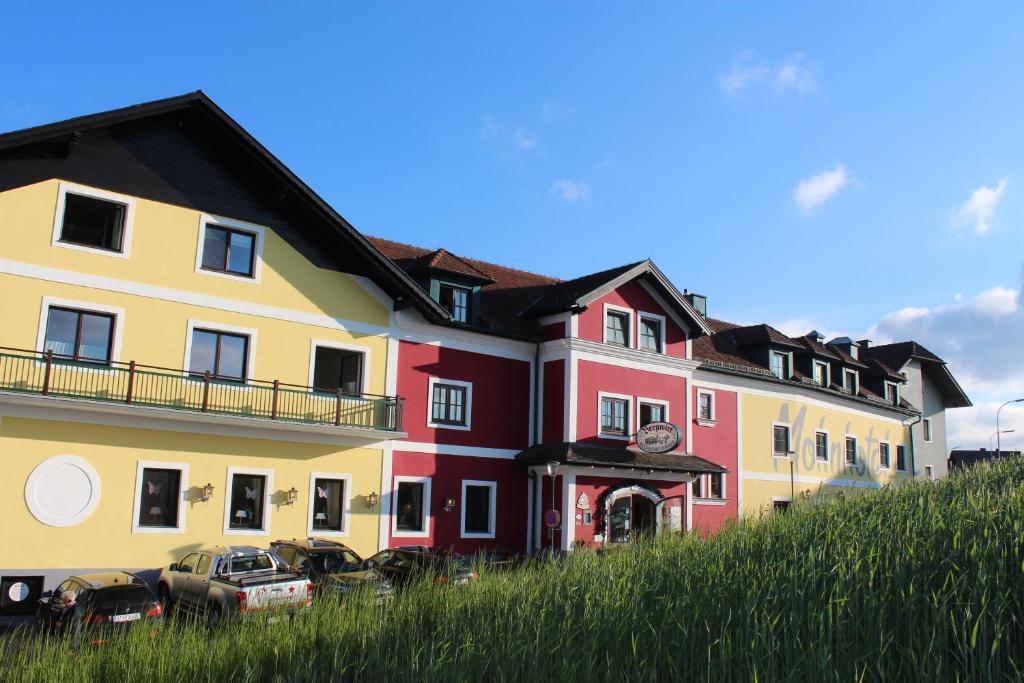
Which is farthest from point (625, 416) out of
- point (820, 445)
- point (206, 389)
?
point (820, 445)

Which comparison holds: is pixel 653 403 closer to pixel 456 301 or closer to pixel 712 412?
pixel 712 412

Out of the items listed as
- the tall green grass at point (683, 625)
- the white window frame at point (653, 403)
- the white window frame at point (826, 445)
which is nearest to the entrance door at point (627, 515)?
the white window frame at point (653, 403)

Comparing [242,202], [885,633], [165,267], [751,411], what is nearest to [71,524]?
[165,267]

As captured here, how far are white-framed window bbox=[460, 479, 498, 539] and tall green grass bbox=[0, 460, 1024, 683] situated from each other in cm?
1642

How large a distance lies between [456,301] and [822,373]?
72.1 ft

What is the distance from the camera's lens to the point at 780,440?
38.0 m

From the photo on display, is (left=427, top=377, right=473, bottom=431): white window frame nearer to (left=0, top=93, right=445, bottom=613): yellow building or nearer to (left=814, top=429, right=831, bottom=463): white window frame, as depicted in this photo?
(left=0, top=93, right=445, bottom=613): yellow building

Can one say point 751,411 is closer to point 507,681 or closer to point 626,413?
point 626,413

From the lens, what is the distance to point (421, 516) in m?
26.1

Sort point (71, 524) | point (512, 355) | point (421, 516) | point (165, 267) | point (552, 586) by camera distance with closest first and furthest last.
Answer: point (552, 586), point (71, 524), point (165, 267), point (421, 516), point (512, 355)

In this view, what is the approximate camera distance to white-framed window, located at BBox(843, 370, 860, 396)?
142 feet

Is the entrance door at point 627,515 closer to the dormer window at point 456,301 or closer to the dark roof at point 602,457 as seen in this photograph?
the dark roof at point 602,457

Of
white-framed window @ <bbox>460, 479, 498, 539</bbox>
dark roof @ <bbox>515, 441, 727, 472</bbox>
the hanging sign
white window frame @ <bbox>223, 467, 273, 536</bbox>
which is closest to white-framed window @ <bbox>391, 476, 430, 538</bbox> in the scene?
white-framed window @ <bbox>460, 479, 498, 539</bbox>

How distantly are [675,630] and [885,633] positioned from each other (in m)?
1.70
